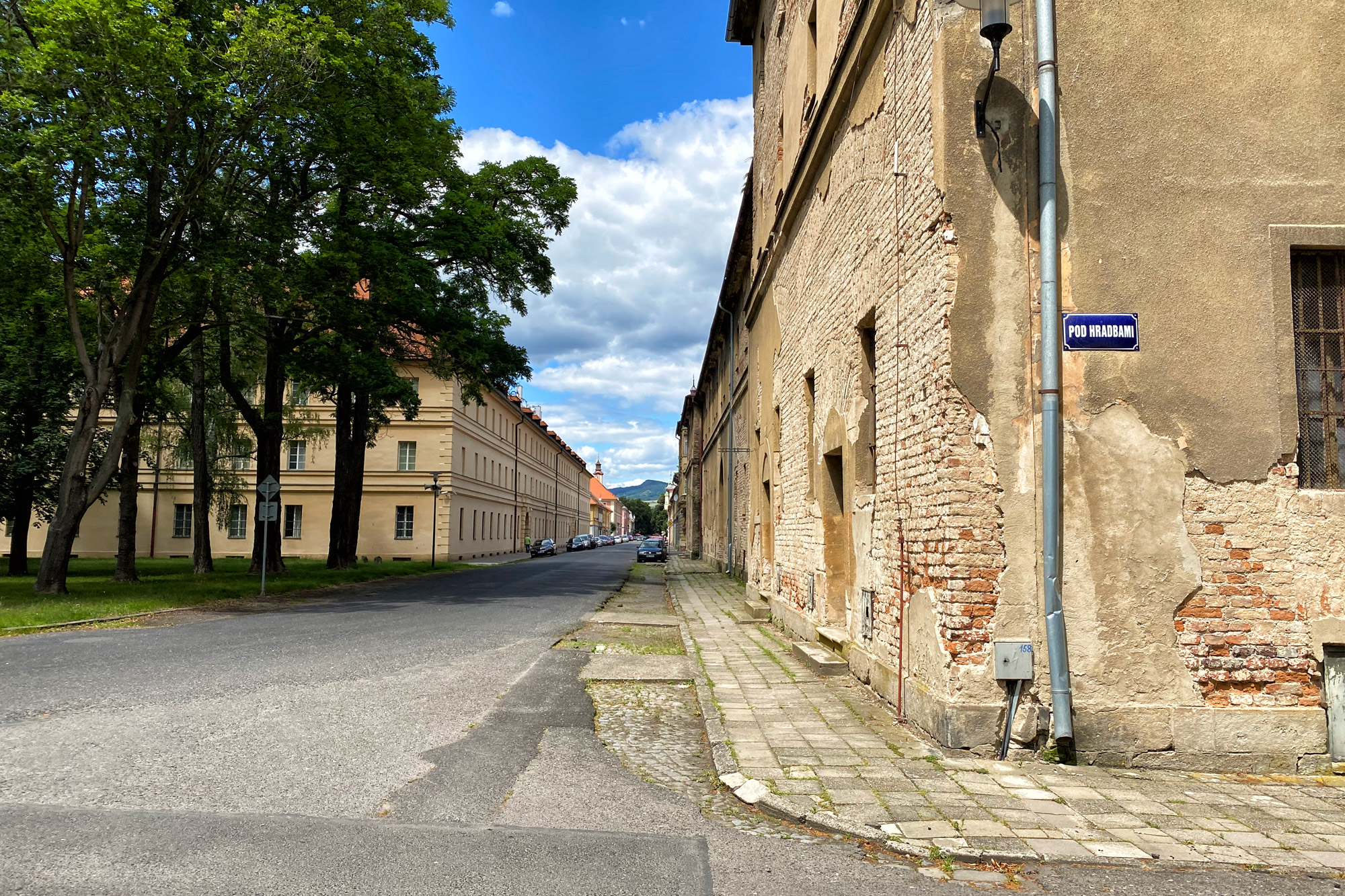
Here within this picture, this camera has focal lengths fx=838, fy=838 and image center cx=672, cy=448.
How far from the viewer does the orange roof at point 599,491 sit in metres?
152

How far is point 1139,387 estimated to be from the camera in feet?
19.1

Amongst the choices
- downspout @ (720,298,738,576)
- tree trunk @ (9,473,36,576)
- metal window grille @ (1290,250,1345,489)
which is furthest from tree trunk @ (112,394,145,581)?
metal window grille @ (1290,250,1345,489)

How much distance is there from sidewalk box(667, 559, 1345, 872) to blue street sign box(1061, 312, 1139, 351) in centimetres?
285

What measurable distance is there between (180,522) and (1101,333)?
47.6 metres

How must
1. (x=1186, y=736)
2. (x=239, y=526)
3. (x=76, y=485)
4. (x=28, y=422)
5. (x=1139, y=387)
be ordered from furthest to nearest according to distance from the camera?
(x=239, y=526) < (x=28, y=422) < (x=76, y=485) < (x=1139, y=387) < (x=1186, y=736)

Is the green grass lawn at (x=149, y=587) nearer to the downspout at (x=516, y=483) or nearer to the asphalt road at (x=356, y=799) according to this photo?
the asphalt road at (x=356, y=799)

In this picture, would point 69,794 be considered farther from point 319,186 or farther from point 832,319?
point 319,186

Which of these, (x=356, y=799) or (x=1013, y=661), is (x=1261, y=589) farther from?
(x=356, y=799)

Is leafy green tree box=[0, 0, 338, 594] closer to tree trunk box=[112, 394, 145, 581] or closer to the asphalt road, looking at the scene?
tree trunk box=[112, 394, 145, 581]

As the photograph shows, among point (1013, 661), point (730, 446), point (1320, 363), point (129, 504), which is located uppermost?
point (730, 446)

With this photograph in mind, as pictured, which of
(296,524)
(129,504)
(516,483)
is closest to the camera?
(129,504)

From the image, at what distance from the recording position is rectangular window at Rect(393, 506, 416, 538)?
43656mm

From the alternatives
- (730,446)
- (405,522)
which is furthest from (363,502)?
(730,446)

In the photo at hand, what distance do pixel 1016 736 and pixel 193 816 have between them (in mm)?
4891
